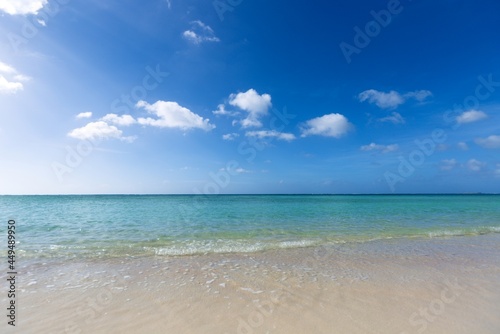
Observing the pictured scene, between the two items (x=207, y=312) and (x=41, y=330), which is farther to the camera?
(x=207, y=312)

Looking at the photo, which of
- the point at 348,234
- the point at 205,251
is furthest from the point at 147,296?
the point at 348,234

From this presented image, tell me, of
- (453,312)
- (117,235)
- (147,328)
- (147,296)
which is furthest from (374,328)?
(117,235)

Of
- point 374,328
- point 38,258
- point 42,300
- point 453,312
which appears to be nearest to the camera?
point 374,328

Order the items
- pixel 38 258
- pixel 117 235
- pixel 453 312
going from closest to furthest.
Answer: pixel 453 312 → pixel 38 258 → pixel 117 235

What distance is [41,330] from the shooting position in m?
4.52

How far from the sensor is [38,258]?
930cm

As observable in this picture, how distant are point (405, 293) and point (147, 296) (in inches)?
243

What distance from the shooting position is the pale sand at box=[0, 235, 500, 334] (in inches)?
183

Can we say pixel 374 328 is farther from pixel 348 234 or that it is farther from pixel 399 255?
pixel 348 234

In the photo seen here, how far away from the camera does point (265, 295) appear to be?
6.00 m

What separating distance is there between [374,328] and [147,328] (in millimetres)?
4061

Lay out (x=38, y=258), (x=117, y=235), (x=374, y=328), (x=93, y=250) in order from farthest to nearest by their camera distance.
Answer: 1. (x=117, y=235)
2. (x=93, y=250)
3. (x=38, y=258)
4. (x=374, y=328)

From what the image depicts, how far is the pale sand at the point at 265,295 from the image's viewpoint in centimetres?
465

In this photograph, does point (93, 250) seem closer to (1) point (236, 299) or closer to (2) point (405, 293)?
(1) point (236, 299)
